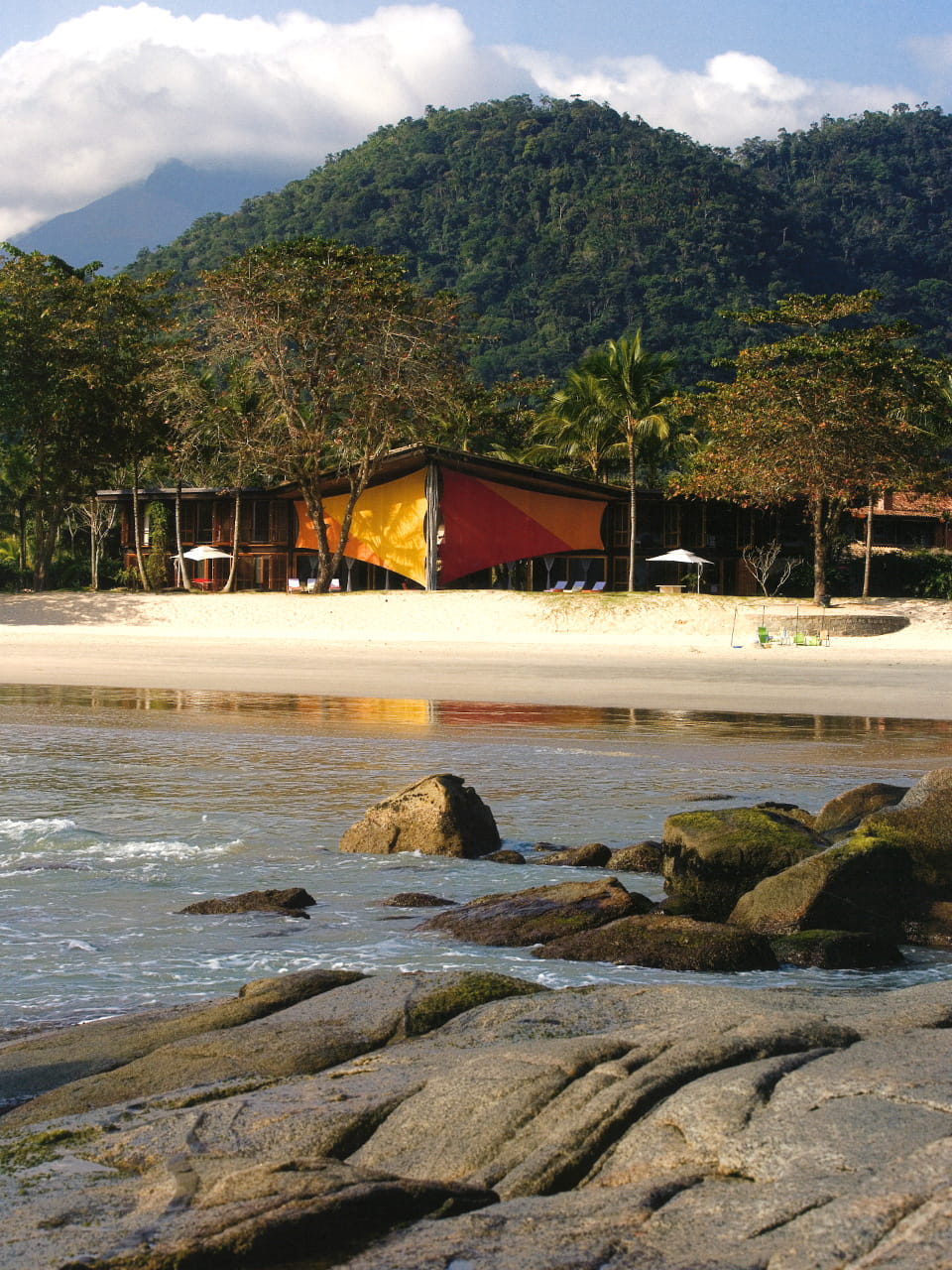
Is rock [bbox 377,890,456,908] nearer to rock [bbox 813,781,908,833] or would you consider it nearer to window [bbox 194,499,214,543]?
rock [bbox 813,781,908,833]

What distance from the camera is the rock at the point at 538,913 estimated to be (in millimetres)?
7250

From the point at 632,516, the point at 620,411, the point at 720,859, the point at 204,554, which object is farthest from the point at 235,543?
the point at 720,859

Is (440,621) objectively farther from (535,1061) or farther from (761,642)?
(535,1061)

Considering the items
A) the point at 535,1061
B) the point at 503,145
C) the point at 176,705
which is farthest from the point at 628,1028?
the point at 503,145

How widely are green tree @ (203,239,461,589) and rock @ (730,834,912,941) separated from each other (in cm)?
2973

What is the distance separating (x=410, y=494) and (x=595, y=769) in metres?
26.9

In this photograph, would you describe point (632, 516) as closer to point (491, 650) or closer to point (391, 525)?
point (391, 525)

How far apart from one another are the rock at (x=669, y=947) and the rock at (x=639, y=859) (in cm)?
208

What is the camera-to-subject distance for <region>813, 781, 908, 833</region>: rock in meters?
9.72

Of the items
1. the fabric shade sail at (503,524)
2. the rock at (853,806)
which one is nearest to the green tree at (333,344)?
the fabric shade sail at (503,524)

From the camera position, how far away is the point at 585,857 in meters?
9.30

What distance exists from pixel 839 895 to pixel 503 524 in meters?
33.2

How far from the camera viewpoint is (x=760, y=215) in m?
86.5

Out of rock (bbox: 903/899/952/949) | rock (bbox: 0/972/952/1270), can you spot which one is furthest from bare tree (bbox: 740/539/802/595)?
rock (bbox: 0/972/952/1270)
